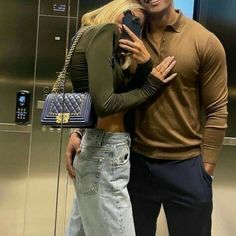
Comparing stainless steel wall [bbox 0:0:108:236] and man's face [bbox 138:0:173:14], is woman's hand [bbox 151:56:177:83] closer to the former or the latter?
man's face [bbox 138:0:173:14]

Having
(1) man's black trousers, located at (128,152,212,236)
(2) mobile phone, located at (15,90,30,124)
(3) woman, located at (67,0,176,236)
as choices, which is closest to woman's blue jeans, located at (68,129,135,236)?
(3) woman, located at (67,0,176,236)

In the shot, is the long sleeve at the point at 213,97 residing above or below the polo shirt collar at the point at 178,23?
below

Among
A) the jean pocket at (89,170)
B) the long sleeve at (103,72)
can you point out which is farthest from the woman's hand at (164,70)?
the jean pocket at (89,170)

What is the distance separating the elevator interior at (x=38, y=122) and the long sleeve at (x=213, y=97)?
3.08 feet

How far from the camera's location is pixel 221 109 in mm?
1730

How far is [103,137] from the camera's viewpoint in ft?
5.07

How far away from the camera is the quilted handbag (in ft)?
4.79

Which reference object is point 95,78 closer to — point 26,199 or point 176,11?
point 176,11

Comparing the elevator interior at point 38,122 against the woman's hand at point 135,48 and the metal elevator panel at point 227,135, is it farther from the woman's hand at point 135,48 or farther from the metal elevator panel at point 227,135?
the woman's hand at point 135,48

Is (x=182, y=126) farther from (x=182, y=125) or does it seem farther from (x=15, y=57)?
(x=15, y=57)

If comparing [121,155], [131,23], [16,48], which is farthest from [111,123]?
[16,48]

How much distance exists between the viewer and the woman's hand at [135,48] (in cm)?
156

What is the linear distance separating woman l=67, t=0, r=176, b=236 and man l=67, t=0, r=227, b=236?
0.12 m

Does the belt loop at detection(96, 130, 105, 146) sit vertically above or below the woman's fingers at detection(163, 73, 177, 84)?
below
